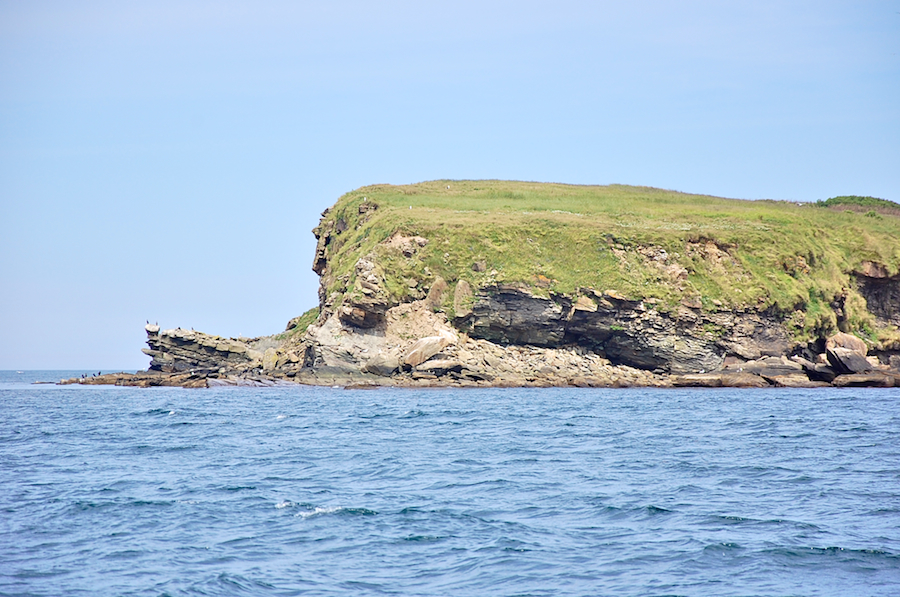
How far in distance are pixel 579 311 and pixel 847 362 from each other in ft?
59.8

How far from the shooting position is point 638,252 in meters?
67.1

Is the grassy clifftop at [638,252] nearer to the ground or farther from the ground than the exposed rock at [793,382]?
farther from the ground

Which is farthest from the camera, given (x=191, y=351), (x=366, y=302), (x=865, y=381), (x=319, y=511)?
(x=191, y=351)

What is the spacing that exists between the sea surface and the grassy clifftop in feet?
96.2

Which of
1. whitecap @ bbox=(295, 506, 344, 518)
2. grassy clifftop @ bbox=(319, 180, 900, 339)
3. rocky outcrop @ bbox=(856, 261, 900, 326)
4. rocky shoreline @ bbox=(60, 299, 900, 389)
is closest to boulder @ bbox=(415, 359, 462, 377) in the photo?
rocky shoreline @ bbox=(60, 299, 900, 389)

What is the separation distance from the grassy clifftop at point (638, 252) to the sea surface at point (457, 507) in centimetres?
2932

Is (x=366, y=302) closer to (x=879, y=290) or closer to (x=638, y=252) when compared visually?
(x=638, y=252)

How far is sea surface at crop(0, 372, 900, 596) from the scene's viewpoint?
522 inches

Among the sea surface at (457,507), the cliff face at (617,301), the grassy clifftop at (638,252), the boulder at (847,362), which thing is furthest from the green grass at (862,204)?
the sea surface at (457,507)

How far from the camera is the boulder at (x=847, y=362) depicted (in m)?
58.8

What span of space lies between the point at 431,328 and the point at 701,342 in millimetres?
19207

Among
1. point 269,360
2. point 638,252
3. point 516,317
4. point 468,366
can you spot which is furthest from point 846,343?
point 269,360

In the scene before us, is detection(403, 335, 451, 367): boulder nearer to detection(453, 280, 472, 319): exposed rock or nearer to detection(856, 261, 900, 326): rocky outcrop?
detection(453, 280, 472, 319): exposed rock

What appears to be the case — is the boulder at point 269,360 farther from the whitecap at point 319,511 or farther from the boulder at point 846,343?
the whitecap at point 319,511
